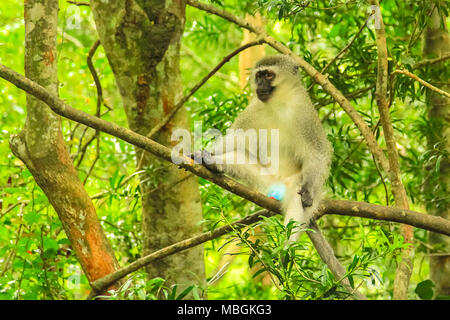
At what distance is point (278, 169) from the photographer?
4.62 meters

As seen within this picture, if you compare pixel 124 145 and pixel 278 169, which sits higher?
pixel 124 145

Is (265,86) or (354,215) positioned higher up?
(265,86)

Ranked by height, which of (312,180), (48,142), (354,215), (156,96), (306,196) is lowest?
(354,215)

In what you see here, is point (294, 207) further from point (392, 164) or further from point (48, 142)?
point (48, 142)

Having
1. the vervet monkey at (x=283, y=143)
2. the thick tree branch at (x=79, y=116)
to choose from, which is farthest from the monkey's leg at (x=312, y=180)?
the thick tree branch at (x=79, y=116)

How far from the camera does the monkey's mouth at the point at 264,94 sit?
4.33m

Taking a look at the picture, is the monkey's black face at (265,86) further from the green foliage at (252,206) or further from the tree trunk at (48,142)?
the tree trunk at (48,142)

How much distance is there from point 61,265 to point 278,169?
2.04m

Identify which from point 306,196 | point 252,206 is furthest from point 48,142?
point 252,206

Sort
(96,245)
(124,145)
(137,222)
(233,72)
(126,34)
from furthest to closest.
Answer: (233,72), (124,145), (137,222), (126,34), (96,245)

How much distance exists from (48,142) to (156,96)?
101cm

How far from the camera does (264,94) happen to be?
433cm
